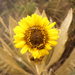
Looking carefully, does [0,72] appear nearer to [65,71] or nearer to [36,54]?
[65,71]

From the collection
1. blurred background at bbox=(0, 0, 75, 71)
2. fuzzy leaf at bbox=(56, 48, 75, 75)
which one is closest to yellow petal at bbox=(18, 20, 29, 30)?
fuzzy leaf at bbox=(56, 48, 75, 75)

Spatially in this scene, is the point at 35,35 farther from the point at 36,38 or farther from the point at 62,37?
the point at 62,37

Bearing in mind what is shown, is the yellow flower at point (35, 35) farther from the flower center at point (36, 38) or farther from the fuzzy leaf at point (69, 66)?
the fuzzy leaf at point (69, 66)

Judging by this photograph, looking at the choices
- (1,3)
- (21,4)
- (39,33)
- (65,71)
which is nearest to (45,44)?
(39,33)

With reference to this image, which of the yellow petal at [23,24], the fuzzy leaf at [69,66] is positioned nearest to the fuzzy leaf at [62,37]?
the fuzzy leaf at [69,66]

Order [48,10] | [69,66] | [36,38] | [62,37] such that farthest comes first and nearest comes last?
[48,10]
[69,66]
[62,37]
[36,38]

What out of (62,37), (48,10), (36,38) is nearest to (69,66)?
(62,37)
